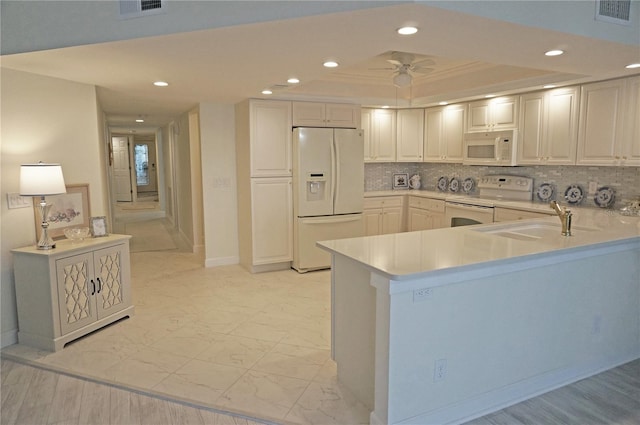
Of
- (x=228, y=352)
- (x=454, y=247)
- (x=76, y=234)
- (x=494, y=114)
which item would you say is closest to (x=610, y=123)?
(x=494, y=114)

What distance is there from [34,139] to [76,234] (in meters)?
0.83

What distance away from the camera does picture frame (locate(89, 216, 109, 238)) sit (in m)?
3.63

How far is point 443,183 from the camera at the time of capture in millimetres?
6324

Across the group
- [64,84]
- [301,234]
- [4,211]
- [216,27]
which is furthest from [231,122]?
[216,27]

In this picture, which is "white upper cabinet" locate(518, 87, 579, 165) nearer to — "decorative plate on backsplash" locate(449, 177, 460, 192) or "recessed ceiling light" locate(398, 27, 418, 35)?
"decorative plate on backsplash" locate(449, 177, 460, 192)

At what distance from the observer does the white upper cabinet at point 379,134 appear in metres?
6.10

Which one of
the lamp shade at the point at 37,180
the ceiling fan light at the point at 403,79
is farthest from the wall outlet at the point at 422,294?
the lamp shade at the point at 37,180

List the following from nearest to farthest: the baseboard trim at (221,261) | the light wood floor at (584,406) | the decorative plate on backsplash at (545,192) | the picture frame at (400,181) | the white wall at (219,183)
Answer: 1. the light wood floor at (584,406)
2. the decorative plate on backsplash at (545,192)
3. the white wall at (219,183)
4. the baseboard trim at (221,261)
5. the picture frame at (400,181)

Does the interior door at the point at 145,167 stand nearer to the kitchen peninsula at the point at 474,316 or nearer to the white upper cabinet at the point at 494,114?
the white upper cabinet at the point at 494,114

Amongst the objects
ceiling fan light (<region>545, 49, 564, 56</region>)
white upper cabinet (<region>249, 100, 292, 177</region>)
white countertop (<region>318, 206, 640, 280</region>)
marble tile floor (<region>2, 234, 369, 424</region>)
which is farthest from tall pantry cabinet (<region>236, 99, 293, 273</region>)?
ceiling fan light (<region>545, 49, 564, 56</region>)

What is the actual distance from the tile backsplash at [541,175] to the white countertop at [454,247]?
1.14m

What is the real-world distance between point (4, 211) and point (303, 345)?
98.2 inches

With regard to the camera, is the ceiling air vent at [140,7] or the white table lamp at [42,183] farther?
the white table lamp at [42,183]

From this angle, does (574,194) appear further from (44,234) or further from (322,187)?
(44,234)
